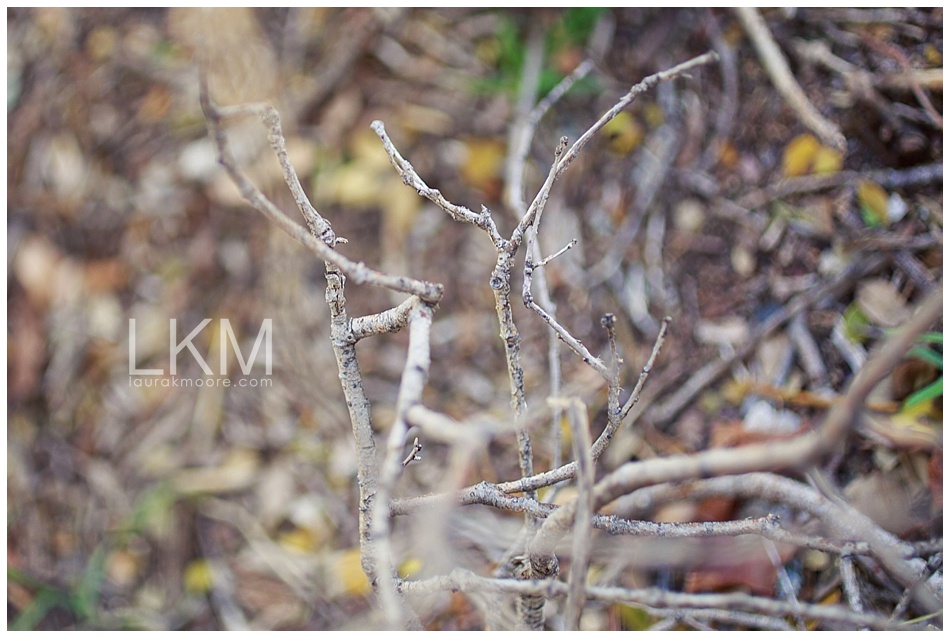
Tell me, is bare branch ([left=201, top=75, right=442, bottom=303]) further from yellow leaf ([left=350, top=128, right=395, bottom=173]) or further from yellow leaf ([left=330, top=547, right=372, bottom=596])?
yellow leaf ([left=350, top=128, right=395, bottom=173])

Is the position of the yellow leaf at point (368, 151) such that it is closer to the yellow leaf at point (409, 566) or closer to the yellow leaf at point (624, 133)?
the yellow leaf at point (624, 133)

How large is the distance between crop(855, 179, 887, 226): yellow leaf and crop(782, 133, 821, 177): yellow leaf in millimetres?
96

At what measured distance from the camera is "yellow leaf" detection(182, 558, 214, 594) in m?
1.29

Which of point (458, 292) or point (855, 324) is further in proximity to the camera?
point (458, 292)

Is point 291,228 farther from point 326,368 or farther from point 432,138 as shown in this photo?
point 432,138

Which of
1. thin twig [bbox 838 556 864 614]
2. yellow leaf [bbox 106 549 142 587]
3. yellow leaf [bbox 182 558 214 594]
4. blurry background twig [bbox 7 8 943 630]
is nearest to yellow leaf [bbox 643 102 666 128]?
blurry background twig [bbox 7 8 943 630]

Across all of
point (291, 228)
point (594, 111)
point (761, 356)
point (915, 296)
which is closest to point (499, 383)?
point (761, 356)

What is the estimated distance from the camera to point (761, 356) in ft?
3.65

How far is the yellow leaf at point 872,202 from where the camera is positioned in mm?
1088

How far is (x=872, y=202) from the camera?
1101mm

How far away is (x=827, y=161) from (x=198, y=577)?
4.63 feet

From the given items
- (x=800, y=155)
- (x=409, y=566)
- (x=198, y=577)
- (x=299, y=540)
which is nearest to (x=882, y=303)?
(x=800, y=155)

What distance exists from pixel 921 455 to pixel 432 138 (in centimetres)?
109

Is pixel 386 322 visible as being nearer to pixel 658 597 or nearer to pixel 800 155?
pixel 658 597
